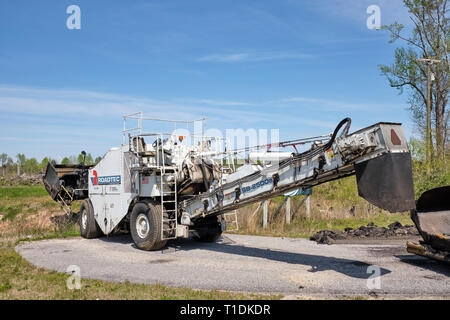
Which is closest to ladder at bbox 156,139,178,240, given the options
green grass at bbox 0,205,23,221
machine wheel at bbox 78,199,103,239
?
machine wheel at bbox 78,199,103,239

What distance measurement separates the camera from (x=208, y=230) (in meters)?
11.8

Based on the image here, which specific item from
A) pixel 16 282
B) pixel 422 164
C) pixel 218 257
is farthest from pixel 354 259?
pixel 422 164

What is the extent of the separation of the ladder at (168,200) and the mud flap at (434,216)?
593cm

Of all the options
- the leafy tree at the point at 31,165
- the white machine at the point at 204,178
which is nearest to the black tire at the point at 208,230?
the white machine at the point at 204,178

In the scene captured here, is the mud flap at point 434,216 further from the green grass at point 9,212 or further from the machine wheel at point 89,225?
the green grass at point 9,212

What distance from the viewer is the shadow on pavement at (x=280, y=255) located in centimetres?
844

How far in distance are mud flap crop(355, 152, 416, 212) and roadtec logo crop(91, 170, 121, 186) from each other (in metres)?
7.68

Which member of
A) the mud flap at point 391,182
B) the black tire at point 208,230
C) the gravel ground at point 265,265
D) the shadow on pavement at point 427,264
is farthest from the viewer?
the black tire at point 208,230

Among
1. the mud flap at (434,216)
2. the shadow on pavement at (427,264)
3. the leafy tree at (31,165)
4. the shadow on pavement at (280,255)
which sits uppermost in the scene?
the leafy tree at (31,165)

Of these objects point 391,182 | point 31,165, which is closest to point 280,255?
point 391,182

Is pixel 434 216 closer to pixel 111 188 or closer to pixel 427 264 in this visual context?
pixel 427 264
